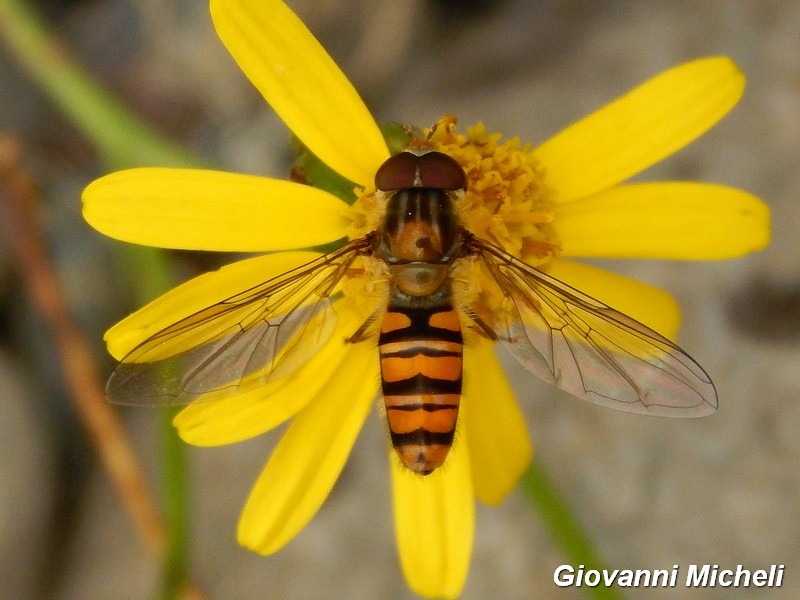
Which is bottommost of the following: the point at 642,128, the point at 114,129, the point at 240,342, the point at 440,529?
the point at 440,529

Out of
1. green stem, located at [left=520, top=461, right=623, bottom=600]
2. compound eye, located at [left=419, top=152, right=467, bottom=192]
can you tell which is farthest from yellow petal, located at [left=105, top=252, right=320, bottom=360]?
green stem, located at [left=520, top=461, right=623, bottom=600]

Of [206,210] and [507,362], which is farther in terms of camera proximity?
[507,362]

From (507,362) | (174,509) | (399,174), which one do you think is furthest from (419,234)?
(507,362)

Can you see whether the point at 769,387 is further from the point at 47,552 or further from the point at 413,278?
the point at 47,552

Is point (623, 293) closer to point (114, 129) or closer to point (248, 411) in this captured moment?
point (248, 411)

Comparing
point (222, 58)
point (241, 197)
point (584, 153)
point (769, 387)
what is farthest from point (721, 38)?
point (241, 197)

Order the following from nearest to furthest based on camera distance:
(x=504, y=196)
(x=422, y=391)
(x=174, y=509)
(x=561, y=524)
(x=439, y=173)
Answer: (x=422, y=391) < (x=439, y=173) < (x=504, y=196) < (x=561, y=524) < (x=174, y=509)

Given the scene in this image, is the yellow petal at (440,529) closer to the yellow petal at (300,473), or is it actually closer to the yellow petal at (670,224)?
the yellow petal at (300,473)
